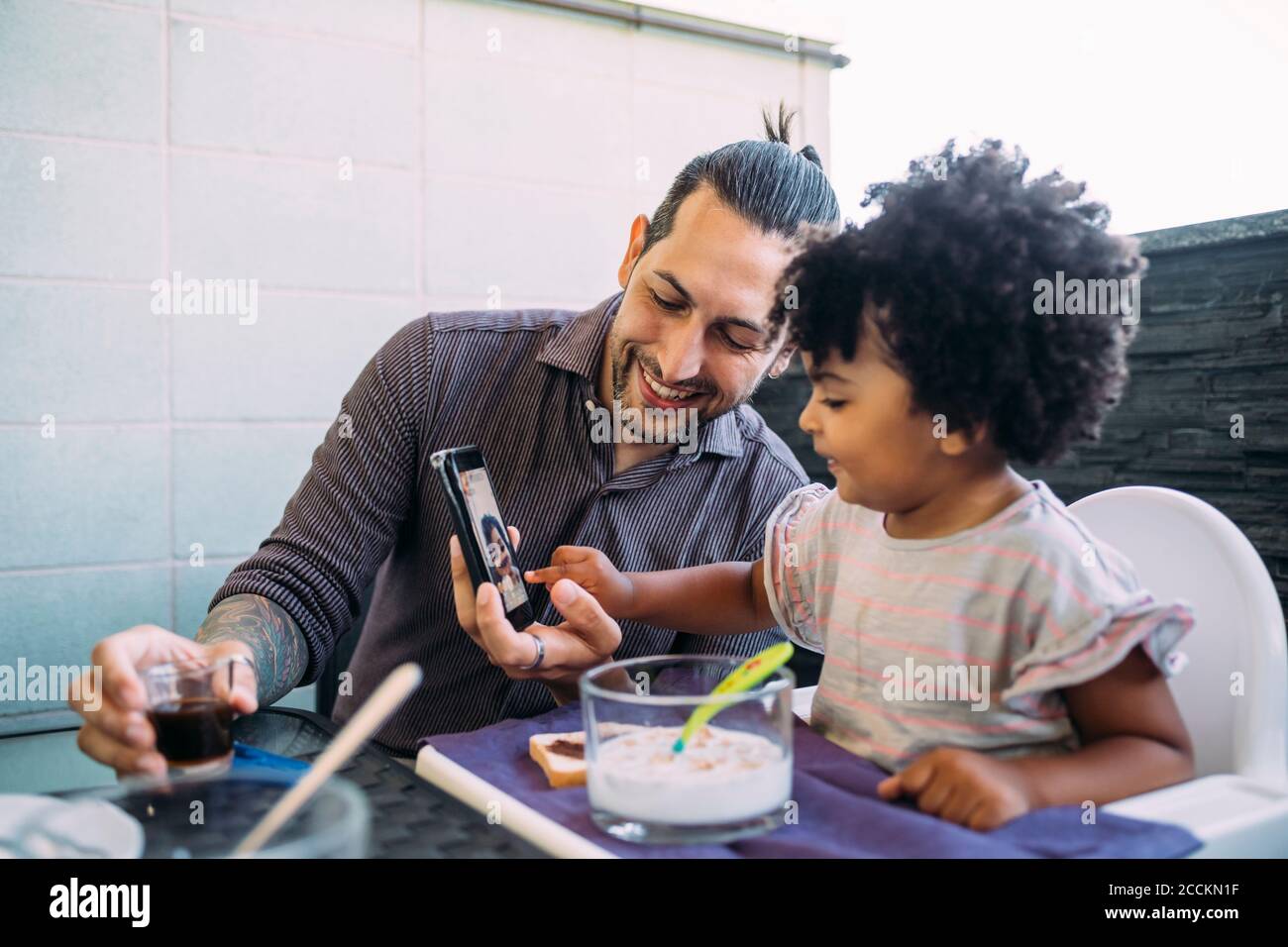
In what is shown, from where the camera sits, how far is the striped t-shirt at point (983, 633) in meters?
0.85

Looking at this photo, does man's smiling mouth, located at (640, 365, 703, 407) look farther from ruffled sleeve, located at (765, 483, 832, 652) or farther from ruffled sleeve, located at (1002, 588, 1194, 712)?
ruffled sleeve, located at (1002, 588, 1194, 712)

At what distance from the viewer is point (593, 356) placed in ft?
5.39

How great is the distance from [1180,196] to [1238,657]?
A: 1.31 meters

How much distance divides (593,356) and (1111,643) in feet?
3.20

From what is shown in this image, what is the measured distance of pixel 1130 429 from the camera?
1.85 metres

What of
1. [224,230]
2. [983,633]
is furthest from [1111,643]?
[224,230]

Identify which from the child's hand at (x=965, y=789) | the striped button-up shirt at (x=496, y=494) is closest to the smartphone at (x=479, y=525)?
the striped button-up shirt at (x=496, y=494)

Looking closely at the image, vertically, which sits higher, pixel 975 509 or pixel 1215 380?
pixel 1215 380

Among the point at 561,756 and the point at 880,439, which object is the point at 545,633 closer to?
the point at 561,756

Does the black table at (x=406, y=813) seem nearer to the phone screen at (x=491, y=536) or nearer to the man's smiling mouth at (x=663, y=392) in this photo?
the phone screen at (x=491, y=536)

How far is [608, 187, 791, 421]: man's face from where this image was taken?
4.77 feet

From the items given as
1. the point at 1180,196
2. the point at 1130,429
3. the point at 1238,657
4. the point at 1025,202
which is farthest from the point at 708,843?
the point at 1180,196

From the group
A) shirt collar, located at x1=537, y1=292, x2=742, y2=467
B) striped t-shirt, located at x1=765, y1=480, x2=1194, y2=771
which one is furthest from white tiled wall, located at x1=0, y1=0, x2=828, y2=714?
striped t-shirt, located at x1=765, y1=480, x2=1194, y2=771
